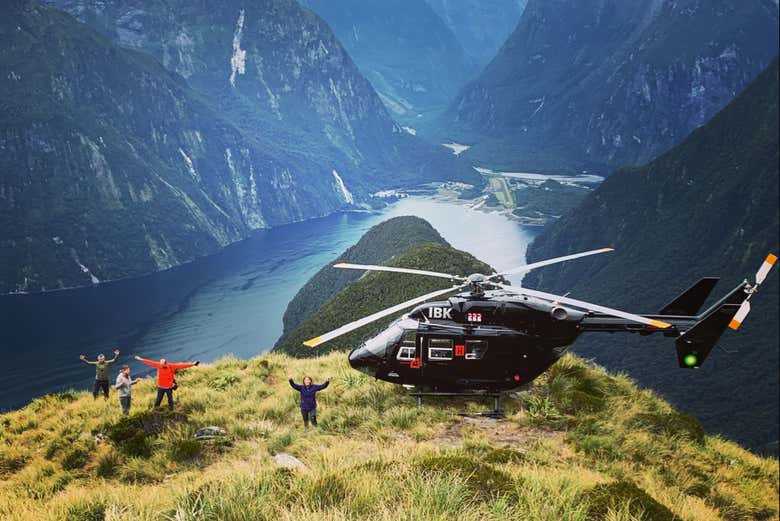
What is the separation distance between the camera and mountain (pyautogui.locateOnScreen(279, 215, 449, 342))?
147000mm

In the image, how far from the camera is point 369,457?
34.1 ft

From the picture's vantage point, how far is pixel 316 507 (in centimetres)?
760

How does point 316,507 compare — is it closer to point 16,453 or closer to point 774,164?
point 16,453

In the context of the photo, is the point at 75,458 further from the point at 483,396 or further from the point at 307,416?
the point at 483,396

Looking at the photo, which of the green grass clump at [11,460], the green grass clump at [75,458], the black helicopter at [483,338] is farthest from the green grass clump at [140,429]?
the black helicopter at [483,338]

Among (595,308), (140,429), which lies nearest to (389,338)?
(595,308)

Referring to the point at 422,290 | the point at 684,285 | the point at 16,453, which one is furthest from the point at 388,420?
the point at 684,285

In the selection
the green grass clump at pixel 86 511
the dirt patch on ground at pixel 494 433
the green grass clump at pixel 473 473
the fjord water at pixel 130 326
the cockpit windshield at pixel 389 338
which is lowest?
the fjord water at pixel 130 326

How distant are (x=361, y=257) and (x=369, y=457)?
159270mm

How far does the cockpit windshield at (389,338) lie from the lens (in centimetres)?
1623

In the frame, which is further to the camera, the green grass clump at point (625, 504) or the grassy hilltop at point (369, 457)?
the green grass clump at point (625, 504)

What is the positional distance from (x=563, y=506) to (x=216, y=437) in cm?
1078

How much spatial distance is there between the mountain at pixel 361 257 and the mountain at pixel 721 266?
213ft

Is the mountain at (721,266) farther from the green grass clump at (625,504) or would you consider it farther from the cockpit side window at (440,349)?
the green grass clump at (625,504)
